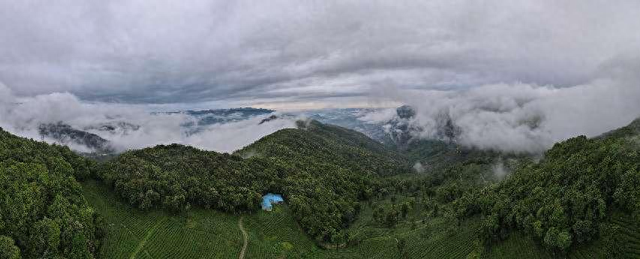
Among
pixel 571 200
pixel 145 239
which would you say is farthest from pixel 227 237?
pixel 571 200

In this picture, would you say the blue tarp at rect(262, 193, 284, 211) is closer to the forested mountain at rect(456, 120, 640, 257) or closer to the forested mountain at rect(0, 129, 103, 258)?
the forested mountain at rect(0, 129, 103, 258)

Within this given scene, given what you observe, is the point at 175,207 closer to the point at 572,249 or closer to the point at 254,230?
the point at 254,230

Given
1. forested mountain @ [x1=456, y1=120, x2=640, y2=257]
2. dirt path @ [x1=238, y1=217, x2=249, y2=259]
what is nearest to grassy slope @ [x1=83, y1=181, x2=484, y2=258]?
dirt path @ [x1=238, y1=217, x2=249, y2=259]

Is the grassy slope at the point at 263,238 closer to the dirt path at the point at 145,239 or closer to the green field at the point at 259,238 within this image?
the green field at the point at 259,238

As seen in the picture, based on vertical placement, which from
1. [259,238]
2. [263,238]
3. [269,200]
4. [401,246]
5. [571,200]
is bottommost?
[401,246]

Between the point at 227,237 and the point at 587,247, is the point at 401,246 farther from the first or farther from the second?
the point at 227,237
